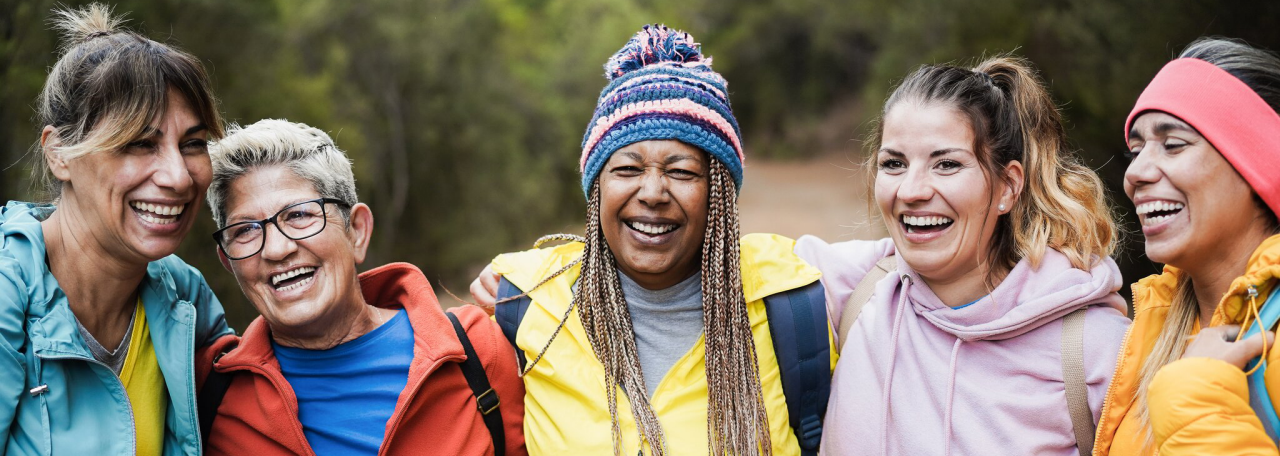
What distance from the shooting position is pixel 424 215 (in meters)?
19.7

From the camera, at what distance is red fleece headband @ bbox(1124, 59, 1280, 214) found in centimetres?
233

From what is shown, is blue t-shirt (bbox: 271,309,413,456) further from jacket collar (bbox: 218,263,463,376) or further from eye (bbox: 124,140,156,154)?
eye (bbox: 124,140,156,154)

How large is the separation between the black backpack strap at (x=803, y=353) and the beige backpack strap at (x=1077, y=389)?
67 cm

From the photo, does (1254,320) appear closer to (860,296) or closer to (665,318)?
Answer: (860,296)

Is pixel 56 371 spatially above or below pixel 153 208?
below

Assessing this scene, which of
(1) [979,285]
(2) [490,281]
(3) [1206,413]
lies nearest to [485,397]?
(2) [490,281]

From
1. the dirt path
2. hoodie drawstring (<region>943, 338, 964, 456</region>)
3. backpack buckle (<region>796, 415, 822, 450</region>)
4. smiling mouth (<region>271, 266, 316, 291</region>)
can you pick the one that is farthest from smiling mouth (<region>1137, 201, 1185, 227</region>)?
the dirt path

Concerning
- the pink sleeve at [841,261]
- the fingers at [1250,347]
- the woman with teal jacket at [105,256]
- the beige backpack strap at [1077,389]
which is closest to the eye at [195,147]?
the woman with teal jacket at [105,256]

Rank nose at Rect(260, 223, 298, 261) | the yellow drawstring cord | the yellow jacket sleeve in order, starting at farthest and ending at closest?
nose at Rect(260, 223, 298, 261) < the yellow drawstring cord < the yellow jacket sleeve

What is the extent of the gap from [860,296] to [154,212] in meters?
2.13

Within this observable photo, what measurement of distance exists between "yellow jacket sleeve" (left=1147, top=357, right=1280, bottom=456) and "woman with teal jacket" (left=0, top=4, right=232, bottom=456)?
8.25ft

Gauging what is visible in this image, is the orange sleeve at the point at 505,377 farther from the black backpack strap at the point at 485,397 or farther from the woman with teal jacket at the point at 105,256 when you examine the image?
the woman with teal jacket at the point at 105,256

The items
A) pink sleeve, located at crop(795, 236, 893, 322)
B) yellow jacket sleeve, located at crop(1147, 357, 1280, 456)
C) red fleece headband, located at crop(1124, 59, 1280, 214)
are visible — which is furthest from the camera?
pink sleeve, located at crop(795, 236, 893, 322)

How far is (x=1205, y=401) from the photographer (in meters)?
2.09
